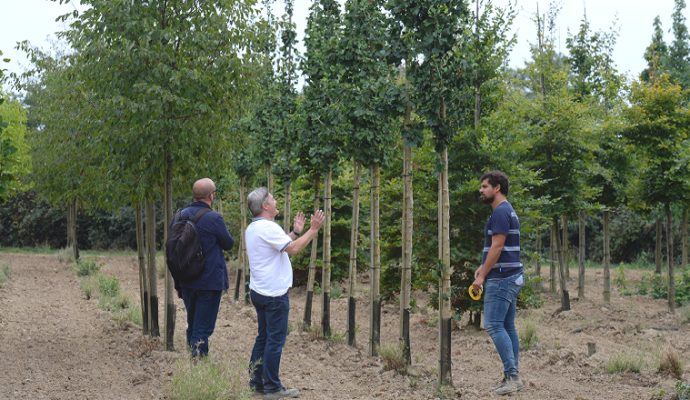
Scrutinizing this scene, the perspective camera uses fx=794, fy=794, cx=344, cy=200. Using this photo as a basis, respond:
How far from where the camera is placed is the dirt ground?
27.6 ft

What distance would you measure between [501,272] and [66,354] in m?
6.10

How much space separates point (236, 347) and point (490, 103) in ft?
20.3

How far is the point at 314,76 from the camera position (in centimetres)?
1328

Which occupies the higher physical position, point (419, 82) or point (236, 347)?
point (419, 82)

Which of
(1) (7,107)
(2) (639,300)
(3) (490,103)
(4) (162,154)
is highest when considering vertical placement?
(1) (7,107)

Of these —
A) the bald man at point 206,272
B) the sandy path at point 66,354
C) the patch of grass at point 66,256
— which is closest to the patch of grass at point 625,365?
the bald man at point 206,272

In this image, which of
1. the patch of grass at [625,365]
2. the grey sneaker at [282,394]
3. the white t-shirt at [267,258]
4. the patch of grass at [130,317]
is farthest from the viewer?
the patch of grass at [130,317]

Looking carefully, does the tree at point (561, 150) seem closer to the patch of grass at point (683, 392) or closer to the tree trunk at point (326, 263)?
the tree trunk at point (326, 263)

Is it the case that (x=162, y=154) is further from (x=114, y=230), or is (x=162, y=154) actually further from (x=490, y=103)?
(x=114, y=230)

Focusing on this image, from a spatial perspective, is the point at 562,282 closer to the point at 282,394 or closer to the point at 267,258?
the point at 282,394

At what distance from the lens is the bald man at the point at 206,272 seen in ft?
27.6

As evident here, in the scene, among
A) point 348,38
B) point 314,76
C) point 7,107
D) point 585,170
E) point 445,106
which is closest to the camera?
point 445,106

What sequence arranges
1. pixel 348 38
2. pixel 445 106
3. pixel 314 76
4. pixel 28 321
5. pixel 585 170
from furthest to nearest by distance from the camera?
pixel 585 170 < pixel 28 321 < pixel 314 76 < pixel 348 38 < pixel 445 106

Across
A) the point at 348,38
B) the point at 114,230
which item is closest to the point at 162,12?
the point at 348,38
